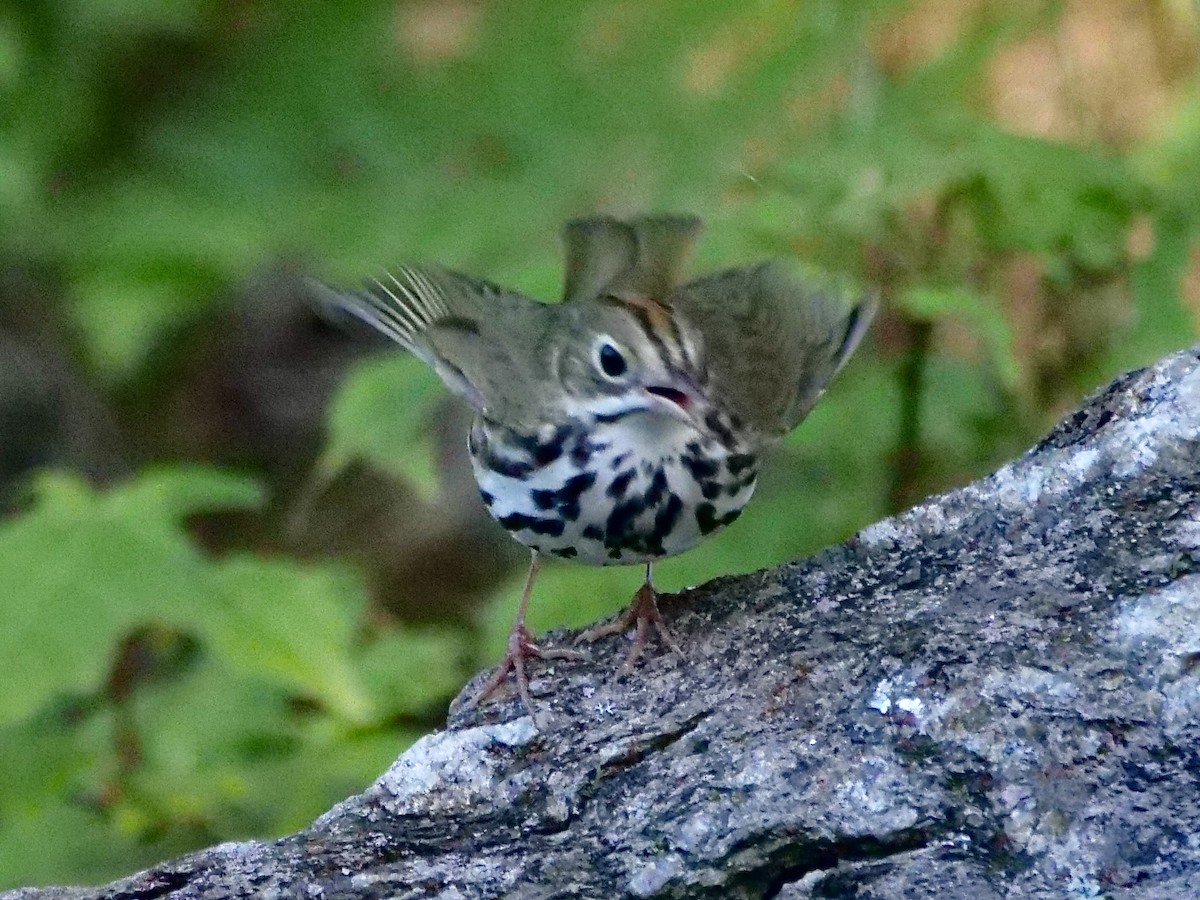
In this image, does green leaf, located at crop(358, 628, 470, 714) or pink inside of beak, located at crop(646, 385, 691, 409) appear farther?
green leaf, located at crop(358, 628, 470, 714)

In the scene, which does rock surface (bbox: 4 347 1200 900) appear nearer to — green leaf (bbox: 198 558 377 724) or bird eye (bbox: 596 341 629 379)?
bird eye (bbox: 596 341 629 379)

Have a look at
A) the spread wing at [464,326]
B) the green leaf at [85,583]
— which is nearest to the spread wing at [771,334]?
the spread wing at [464,326]

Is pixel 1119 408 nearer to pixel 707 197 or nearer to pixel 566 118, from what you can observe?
pixel 707 197

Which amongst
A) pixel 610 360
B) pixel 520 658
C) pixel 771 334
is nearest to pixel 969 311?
pixel 771 334

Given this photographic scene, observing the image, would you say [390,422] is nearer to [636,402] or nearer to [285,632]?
[285,632]

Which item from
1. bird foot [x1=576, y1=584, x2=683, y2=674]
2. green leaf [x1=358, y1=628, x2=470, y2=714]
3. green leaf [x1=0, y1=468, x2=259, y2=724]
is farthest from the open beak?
green leaf [x1=358, y1=628, x2=470, y2=714]

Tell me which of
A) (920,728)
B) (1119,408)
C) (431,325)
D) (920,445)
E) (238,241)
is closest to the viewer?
(920,728)

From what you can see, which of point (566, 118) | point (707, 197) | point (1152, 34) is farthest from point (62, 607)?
point (1152, 34)
